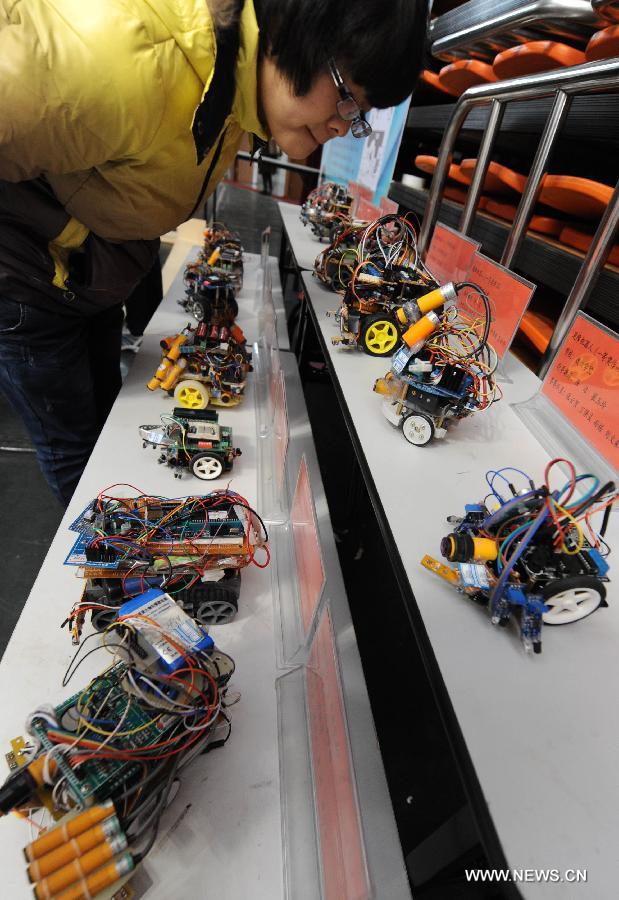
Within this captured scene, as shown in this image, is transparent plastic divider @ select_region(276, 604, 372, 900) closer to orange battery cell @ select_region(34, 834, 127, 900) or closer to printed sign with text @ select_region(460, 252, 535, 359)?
orange battery cell @ select_region(34, 834, 127, 900)

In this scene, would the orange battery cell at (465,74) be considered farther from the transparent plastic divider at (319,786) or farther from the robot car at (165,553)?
the transparent plastic divider at (319,786)

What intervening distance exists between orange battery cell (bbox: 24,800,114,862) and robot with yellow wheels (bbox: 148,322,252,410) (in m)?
0.93

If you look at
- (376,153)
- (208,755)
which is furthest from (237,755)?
(376,153)

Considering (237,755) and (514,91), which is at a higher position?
(514,91)

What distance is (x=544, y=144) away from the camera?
102 centimetres

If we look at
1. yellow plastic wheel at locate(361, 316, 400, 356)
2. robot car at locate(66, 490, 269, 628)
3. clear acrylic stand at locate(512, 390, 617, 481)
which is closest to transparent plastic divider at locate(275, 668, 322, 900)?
robot car at locate(66, 490, 269, 628)

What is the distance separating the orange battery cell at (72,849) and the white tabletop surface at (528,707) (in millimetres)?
365

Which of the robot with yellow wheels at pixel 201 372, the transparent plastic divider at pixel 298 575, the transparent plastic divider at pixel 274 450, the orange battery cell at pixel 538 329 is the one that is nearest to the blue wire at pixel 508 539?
the transparent plastic divider at pixel 298 575

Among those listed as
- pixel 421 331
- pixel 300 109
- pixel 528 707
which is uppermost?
pixel 300 109

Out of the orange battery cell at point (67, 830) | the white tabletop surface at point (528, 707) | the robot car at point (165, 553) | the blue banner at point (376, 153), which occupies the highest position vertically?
the blue banner at point (376, 153)

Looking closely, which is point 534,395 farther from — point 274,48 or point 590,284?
point 274,48

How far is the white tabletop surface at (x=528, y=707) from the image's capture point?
375mm

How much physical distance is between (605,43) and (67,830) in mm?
1501
